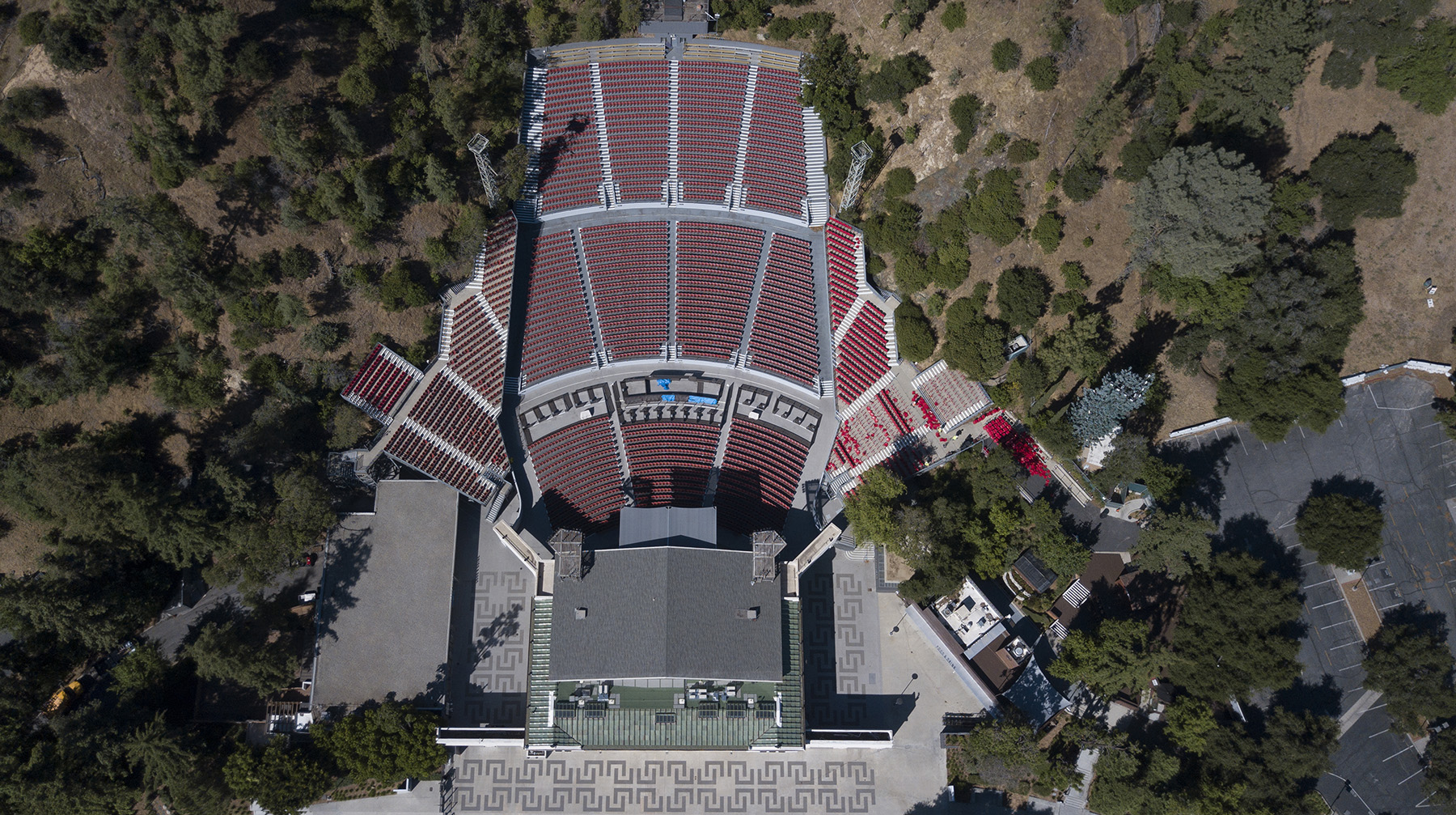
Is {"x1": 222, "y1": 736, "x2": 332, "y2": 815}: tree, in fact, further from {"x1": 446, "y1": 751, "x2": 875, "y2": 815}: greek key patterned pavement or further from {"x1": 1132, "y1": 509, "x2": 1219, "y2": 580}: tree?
{"x1": 1132, "y1": 509, "x2": 1219, "y2": 580}: tree

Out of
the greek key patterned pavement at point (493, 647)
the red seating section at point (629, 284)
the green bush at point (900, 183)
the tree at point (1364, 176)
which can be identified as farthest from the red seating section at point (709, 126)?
the tree at point (1364, 176)

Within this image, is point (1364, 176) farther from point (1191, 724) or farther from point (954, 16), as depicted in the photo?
point (1191, 724)

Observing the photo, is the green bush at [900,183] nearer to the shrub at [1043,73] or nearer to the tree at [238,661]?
the shrub at [1043,73]

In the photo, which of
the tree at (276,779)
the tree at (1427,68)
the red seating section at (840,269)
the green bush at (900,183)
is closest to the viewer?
the tree at (276,779)

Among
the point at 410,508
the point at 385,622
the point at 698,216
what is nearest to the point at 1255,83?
the point at 698,216

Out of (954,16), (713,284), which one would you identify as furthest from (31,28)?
(954,16)

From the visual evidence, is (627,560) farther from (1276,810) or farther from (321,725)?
(1276,810)

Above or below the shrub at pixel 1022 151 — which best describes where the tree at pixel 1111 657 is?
below

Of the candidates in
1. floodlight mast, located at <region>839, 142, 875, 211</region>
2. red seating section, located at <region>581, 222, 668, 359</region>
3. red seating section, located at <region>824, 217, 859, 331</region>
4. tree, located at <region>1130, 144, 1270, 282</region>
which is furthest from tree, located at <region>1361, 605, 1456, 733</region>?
red seating section, located at <region>581, 222, 668, 359</region>
